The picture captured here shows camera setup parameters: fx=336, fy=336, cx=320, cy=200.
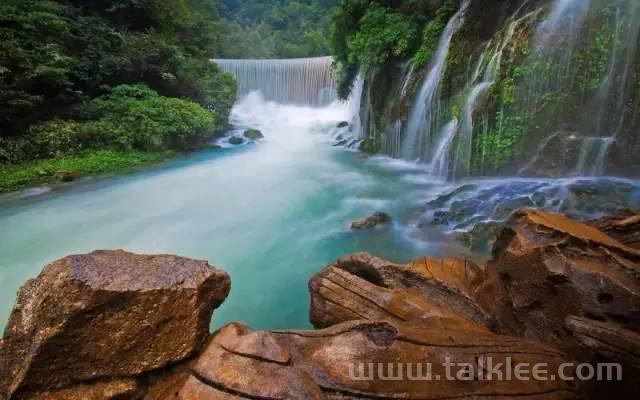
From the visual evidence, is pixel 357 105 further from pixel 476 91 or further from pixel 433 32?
pixel 476 91

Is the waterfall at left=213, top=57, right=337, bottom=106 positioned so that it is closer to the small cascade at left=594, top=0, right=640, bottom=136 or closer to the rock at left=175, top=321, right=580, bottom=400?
the small cascade at left=594, top=0, right=640, bottom=136

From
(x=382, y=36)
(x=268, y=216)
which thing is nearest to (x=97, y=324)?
(x=268, y=216)

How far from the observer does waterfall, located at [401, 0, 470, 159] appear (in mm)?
7582

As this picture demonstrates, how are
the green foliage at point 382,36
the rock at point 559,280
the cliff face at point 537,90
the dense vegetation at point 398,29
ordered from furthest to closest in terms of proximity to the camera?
the green foliage at point 382,36 < the dense vegetation at point 398,29 < the cliff face at point 537,90 < the rock at point 559,280

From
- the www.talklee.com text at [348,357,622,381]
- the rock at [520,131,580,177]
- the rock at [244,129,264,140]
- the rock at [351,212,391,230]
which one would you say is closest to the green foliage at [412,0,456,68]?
the rock at [520,131,580,177]

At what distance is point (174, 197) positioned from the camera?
713 centimetres

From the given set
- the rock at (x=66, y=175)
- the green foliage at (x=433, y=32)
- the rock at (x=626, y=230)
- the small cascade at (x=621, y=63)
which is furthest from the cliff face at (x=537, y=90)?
the rock at (x=66, y=175)

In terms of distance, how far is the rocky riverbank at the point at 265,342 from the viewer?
139 centimetres

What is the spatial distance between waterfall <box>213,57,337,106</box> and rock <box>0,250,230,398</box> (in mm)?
17385

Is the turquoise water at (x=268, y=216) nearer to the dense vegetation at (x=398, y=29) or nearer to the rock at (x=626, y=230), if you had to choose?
the rock at (x=626, y=230)

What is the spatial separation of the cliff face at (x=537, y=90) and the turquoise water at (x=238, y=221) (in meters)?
1.50

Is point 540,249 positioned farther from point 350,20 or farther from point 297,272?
point 350,20

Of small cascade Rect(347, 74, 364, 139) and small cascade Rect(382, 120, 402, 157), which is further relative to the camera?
small cascade Rect(347, 74, 364, 139)

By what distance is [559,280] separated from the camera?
1.89 meters
